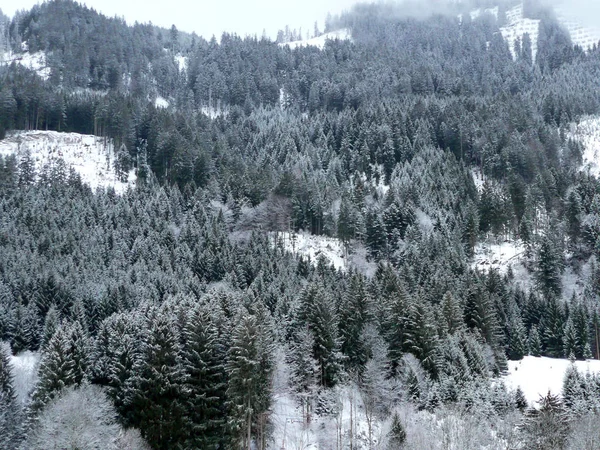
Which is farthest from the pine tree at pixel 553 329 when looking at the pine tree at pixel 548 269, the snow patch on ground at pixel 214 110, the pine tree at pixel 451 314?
the snow patch on ground at pixel 214 110

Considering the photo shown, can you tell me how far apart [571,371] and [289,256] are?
4923 cm

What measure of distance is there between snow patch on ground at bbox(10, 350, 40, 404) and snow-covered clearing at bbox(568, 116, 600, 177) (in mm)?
118098

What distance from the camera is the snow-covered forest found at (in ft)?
151

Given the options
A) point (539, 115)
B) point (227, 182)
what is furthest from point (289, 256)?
point (539, 115)

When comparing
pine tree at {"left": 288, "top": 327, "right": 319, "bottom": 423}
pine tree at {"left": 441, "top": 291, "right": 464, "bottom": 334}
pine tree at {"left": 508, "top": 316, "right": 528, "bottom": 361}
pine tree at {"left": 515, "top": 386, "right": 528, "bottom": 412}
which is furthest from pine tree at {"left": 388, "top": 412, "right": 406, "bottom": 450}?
pine tree at {"left": 508, "top": 316, "right": 528, "bottom": 361}

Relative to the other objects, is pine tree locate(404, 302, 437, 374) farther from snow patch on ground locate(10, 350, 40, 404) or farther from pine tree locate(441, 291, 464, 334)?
snow patch on ground locate(10, 350, 40, 404)

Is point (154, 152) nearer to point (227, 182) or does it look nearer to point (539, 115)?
point (227, 182)

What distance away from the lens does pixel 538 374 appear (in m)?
64.6

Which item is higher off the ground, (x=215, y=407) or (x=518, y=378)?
(x=215, y=407)

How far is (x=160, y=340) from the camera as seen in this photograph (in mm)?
46906

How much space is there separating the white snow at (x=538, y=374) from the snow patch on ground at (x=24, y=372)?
1935 inches

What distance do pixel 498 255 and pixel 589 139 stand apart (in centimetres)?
6537

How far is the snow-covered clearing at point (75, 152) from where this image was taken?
12031 centimetres

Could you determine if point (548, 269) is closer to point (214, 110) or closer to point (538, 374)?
point (538, 374)
